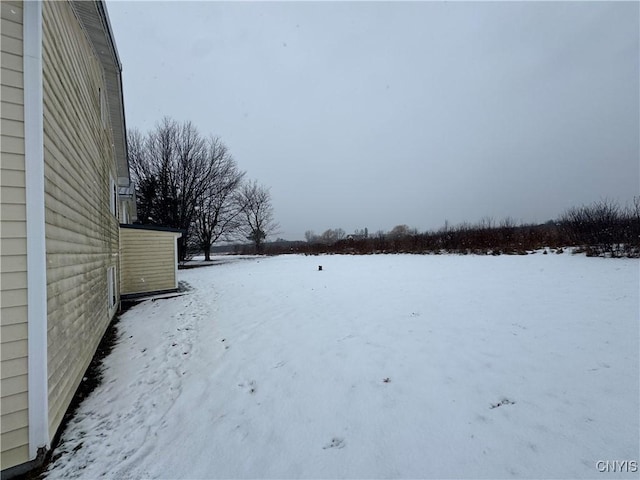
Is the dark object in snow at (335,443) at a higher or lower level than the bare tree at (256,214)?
lower

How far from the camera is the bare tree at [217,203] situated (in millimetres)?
26281

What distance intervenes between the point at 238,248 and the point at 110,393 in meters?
45.0

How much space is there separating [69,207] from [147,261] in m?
6.78

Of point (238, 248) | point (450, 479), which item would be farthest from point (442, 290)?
point (238, 248)

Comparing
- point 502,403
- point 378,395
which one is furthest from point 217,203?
point 502,403

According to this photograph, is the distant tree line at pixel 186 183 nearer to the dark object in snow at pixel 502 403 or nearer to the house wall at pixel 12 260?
the house wall at pixel 12 260

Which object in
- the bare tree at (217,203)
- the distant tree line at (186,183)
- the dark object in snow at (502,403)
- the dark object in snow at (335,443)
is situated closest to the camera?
the dark object in snow at (335,443)

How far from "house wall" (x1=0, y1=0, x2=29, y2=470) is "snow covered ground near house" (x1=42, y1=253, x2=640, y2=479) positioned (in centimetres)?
50

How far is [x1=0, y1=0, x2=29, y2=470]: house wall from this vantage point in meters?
2.22

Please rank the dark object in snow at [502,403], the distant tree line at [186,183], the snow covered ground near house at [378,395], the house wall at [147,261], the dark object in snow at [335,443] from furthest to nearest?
the distant tree line at [186,183]
the house wall at [147,261]
the dark object in snow at [502,403]
the dark object in snow at [335,443]
the snow covered ground near house at [378,395]

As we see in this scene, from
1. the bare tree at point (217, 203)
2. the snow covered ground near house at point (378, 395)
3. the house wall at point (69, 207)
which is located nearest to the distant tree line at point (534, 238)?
the snow covered ground near house at point (378, 395)

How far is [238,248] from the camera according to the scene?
154 feet

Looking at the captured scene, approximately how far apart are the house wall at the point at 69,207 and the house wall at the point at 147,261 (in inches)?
164

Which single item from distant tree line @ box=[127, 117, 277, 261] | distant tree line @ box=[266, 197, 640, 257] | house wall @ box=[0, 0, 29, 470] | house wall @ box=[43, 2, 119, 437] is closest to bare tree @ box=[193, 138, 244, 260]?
distant tree line @ box=[127, 117, 277, 261]
